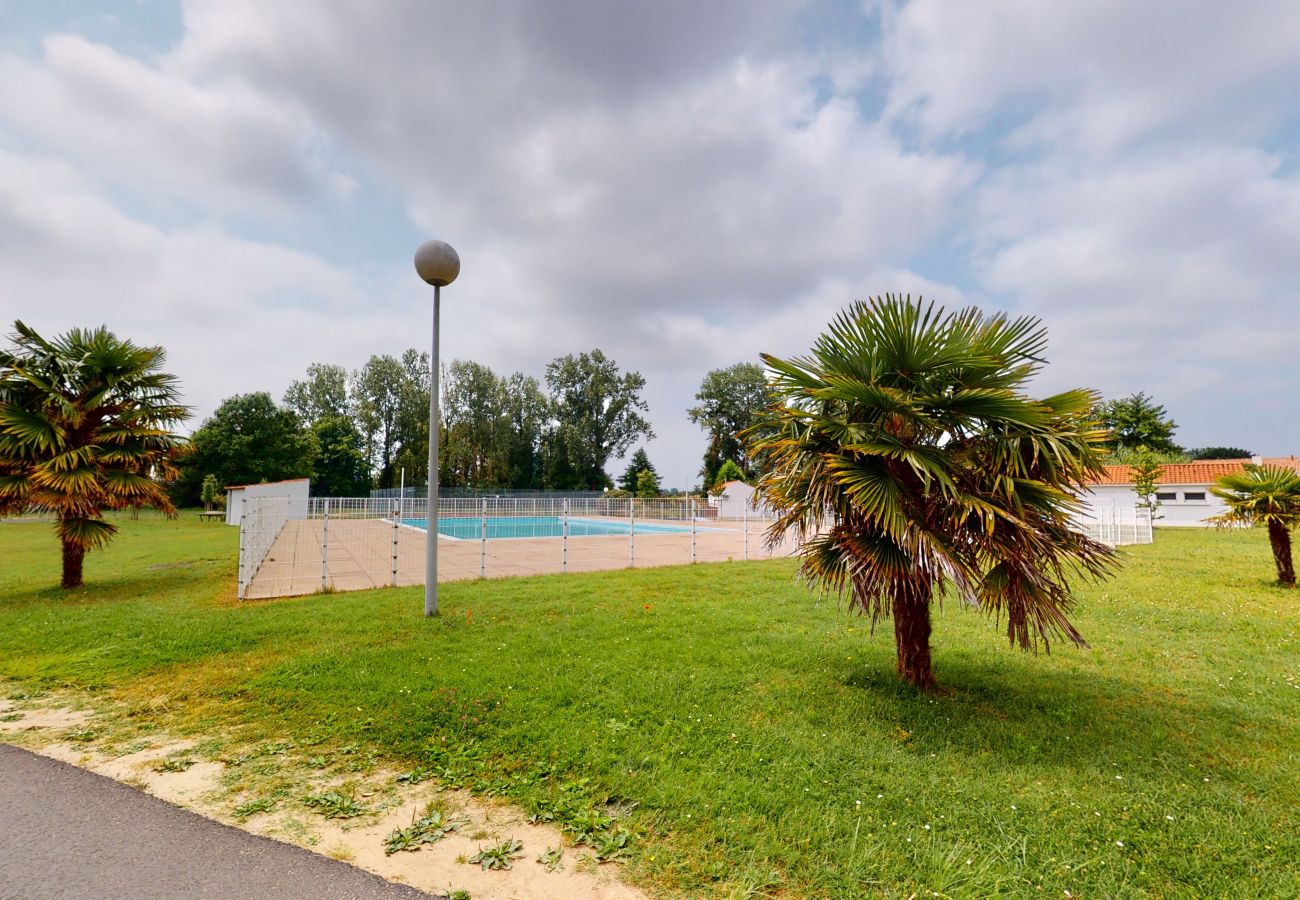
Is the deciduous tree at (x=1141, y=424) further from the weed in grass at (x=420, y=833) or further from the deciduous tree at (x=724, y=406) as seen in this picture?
the weed in grass at (x=420, y=833)

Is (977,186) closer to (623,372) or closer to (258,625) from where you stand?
(258,625)

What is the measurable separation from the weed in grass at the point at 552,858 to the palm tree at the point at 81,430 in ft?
32.9

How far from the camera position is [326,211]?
10367mm

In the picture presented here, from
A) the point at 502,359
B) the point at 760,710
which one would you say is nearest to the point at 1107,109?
the point at 760,710

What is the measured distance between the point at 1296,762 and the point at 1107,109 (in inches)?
332

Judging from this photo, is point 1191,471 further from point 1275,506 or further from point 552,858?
point 552,858

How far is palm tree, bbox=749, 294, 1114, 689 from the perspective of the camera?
365 cm

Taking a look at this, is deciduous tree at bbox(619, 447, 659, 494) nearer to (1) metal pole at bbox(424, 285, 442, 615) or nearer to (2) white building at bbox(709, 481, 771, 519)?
(2) white building at bbox(709, 481, 771, 519)

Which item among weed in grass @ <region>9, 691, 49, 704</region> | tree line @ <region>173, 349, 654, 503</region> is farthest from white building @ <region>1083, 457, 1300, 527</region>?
tree line @ <region>173, 349, 654, 503</region>

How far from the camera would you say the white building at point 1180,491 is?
25906 mm

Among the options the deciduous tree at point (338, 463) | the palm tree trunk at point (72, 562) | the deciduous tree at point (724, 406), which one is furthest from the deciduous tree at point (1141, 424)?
the deciduous tree at point (338, 463)

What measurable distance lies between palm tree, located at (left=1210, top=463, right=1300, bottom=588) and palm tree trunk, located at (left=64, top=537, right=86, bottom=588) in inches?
794

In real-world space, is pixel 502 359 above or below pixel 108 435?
above

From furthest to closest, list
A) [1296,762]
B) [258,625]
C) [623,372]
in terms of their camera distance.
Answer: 1. [623,372]
2. [258,625]
3. [1296,762]
